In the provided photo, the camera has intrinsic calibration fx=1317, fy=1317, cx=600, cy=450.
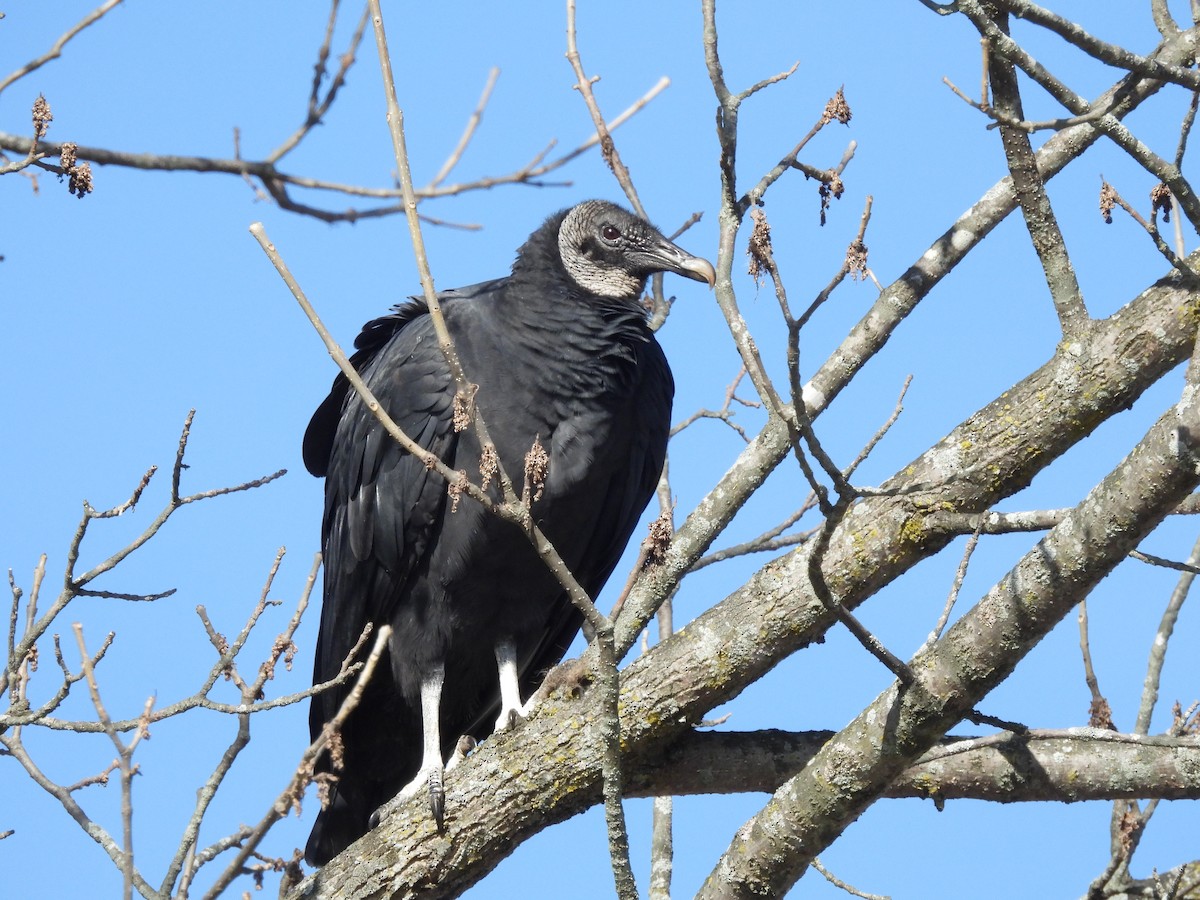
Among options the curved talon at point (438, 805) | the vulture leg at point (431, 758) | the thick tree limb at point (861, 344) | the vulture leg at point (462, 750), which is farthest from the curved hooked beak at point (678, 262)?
the curved talon at point (438, 805)

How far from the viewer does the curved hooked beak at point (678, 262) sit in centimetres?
423

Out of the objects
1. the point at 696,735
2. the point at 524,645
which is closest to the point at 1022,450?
the point at 696,735

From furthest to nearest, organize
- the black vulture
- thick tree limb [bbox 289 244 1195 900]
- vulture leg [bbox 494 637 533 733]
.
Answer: vulture leg [bbox 494 637 533 733], the black vulture, thick tree limb [bbox 289 244 1195 900]

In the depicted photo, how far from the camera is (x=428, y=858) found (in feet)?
10.1

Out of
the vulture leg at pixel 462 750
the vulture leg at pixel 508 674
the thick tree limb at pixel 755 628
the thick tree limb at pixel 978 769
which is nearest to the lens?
the thick tree limb at pixel 755 628

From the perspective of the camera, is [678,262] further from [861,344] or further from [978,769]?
[978,769]

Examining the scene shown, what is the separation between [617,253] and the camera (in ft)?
14.5

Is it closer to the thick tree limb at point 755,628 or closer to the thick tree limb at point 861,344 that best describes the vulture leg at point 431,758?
the thick tree limb at point 755,628

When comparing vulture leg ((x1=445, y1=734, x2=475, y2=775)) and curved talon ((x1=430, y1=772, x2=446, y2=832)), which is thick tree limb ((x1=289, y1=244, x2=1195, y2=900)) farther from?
vulture leg ((x1=445, y1=734, x2=475, y2=775))

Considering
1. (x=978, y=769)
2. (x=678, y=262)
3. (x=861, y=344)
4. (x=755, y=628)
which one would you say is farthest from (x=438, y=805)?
(x=678, y=262)

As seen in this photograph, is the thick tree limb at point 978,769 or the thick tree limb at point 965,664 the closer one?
the thick tree limb at point 965,664

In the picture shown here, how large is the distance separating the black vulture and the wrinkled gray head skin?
0.05ft

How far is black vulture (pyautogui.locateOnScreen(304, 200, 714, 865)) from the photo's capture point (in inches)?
149

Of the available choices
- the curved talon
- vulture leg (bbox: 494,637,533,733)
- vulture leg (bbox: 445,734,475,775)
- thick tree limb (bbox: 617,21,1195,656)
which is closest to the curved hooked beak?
thick tree limb (bbox: 617,21,1195,656)
